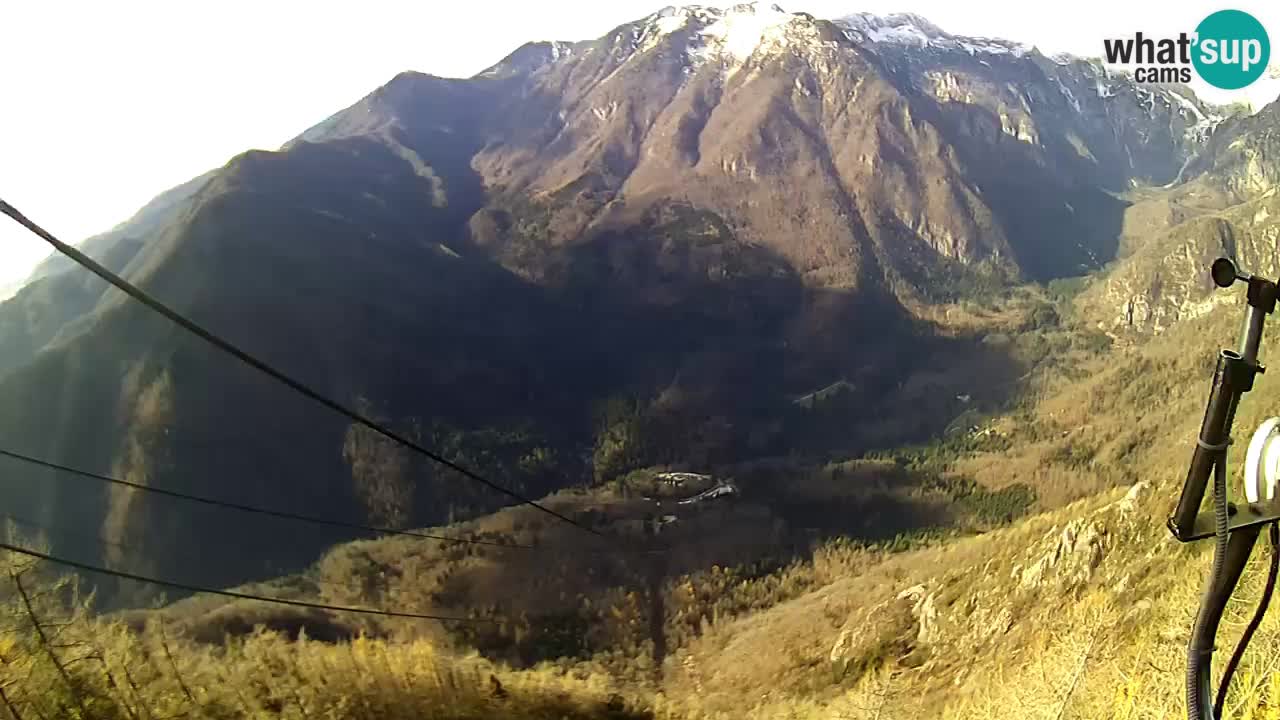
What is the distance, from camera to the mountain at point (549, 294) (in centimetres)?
6450

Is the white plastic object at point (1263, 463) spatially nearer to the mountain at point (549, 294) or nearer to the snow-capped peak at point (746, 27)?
the mountain at point (549, 294)

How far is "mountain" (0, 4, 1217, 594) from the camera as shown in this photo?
64.5 m

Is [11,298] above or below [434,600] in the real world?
above

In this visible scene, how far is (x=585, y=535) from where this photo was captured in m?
53.3

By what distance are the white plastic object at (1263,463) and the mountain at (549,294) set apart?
6416cm

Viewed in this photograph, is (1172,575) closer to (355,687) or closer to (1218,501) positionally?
(1218,501)

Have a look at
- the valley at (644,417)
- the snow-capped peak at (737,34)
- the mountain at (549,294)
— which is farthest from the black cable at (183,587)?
the snow-capped peak at (737,34)

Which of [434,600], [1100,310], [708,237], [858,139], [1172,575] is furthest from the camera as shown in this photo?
[858,139]

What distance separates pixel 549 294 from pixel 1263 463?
117 m

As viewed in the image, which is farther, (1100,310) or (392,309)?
(1100,310)

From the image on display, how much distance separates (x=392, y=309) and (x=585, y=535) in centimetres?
5316

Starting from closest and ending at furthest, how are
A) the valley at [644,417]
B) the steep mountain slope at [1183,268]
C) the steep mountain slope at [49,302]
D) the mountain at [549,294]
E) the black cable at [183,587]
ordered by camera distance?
the black cable at [183,587]
the valley at [644,417]
the mountain at [549,294]
the steep mountain slope at [49,302]
the steep mountain slope at [1183,268]

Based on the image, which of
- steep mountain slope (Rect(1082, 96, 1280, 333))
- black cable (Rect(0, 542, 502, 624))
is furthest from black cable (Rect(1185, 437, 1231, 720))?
steep mountain slope (Rect(1082, 96, 1280, 333))

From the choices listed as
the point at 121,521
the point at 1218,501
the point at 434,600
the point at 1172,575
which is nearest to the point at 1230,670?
the point at 1218,501
